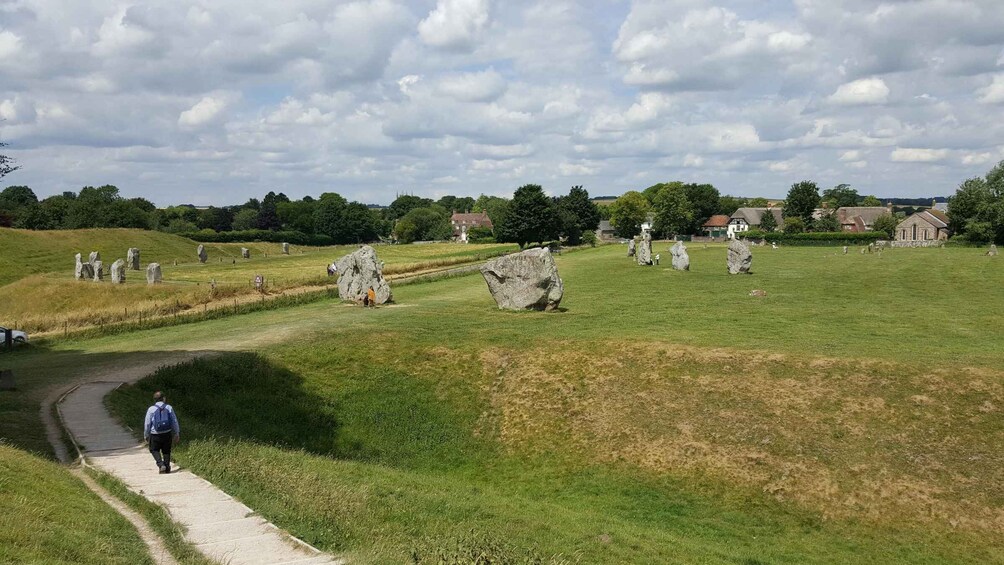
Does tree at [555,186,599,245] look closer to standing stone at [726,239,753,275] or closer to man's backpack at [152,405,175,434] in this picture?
standing stone at [726,239,753,275]

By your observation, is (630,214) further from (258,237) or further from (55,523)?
(55,523)

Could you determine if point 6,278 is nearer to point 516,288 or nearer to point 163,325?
point 163,325

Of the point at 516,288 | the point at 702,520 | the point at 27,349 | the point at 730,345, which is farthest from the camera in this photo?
the point at 516,288

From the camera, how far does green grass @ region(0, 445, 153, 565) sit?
11922 mm

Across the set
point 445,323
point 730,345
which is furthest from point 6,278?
point 730,345

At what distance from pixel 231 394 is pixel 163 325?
2013cm

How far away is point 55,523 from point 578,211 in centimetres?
15392

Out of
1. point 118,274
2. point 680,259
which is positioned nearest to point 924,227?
point 680,259

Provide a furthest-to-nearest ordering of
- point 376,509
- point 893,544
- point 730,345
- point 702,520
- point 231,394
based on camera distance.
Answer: point 730,345
point 231,394
point 702,520
point 893,544
point 376,509

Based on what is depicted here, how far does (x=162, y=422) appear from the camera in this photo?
18656mm

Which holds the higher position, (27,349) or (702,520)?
(27,349)

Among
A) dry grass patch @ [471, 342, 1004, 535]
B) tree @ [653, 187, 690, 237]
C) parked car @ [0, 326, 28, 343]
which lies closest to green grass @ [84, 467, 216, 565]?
dry grass patch @ [471, 342, 1004, 535]

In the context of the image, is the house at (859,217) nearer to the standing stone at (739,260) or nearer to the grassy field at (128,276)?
the grassy field at (128,276)

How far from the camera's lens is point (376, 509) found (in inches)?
730
